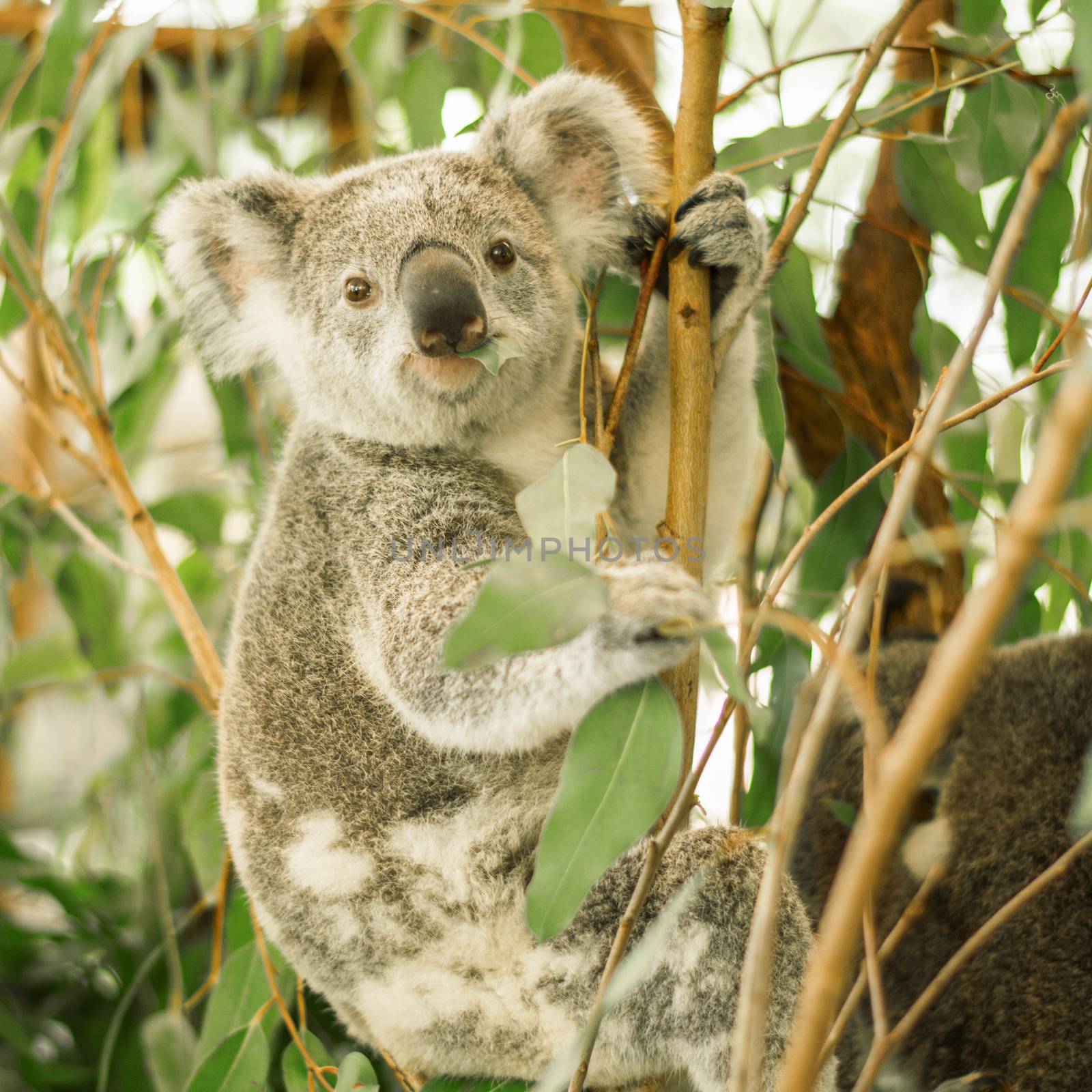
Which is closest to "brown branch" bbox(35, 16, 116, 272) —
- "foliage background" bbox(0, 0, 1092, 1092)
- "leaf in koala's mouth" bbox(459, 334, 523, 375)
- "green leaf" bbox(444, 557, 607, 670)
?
"foliage background" bbox(0, 0, 1092, 1092)

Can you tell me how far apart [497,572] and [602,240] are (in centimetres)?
108

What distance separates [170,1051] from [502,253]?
1592mm

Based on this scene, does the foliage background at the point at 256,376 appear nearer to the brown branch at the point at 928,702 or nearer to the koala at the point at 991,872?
the koala at the point at 991,872

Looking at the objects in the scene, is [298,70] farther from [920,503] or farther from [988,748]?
[988,748]

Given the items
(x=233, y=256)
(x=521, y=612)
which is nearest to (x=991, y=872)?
(x=521, y=612)

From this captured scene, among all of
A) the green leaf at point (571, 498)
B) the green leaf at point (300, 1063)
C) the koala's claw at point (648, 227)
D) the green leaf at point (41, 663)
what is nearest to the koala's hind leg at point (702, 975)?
the green leaf at point (571, 498)

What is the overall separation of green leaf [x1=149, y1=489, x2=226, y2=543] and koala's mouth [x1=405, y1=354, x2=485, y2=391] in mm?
1049

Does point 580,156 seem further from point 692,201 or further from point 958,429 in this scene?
point 958,429

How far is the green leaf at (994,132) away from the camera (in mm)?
1662

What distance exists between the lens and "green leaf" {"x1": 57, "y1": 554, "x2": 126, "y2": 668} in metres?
2.51

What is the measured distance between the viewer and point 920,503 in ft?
7.29

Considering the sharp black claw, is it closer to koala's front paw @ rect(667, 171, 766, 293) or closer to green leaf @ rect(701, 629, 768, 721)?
koala's front paw @ rect(667, 171, 766, 293)

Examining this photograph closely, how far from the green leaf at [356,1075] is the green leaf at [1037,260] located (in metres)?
1.44

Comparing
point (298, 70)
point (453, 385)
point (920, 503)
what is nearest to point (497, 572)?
point (453, 385)
